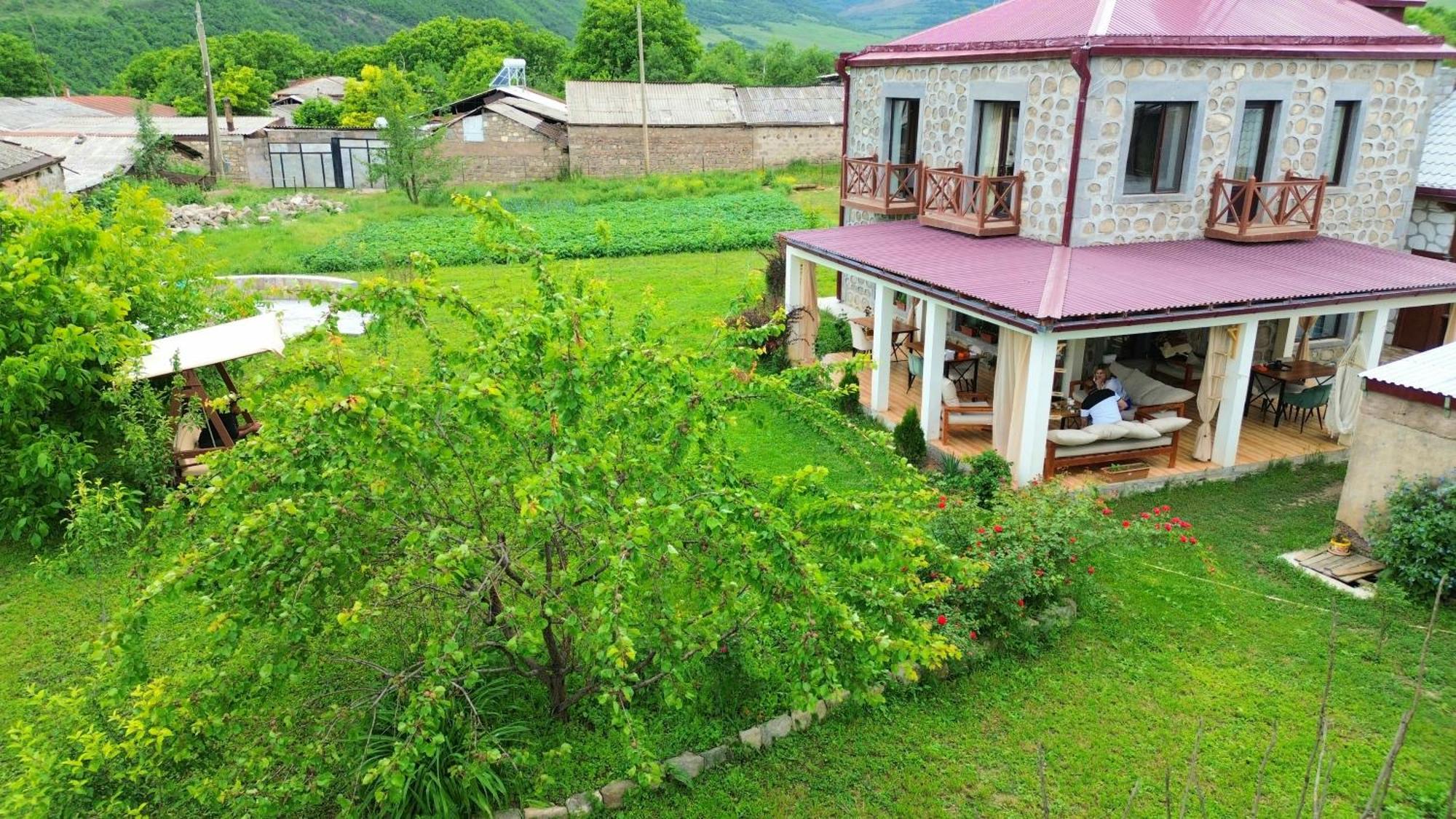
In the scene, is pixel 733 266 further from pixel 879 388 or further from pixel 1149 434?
pixel 1149 434

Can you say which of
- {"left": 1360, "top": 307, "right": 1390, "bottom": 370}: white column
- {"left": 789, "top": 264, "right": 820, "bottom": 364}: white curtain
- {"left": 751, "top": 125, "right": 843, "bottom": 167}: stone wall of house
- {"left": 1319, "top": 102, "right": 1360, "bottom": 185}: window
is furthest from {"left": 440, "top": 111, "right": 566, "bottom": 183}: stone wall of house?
{"left": 1360, "top": 307, "right": 1390, "bottom": 370}: white column

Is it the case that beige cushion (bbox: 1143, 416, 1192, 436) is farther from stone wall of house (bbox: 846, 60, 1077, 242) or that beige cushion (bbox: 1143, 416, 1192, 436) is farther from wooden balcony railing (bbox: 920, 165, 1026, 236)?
wooden balcony railing (bbox: 920, 165, 1026, 236)

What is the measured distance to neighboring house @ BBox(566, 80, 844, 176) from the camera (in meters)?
40.9

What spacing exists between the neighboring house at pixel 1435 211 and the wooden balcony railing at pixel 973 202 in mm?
6532

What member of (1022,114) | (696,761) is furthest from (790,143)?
(696,761)

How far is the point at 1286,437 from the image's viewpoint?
504 inches

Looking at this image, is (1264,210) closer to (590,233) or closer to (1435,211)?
(1435,211)

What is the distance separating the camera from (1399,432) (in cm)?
938

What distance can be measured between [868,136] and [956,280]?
261 inches

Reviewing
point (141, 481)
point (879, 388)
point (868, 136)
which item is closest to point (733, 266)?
point (868, 136)

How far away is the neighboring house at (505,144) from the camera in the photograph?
39.7 m

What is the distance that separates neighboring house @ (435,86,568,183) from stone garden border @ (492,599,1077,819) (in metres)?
35.5

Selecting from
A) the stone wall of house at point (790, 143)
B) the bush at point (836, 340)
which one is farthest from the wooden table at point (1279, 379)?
the stone wall of house at point (790, 143)

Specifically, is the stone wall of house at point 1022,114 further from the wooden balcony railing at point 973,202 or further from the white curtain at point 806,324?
the white curtain at point 806,324
